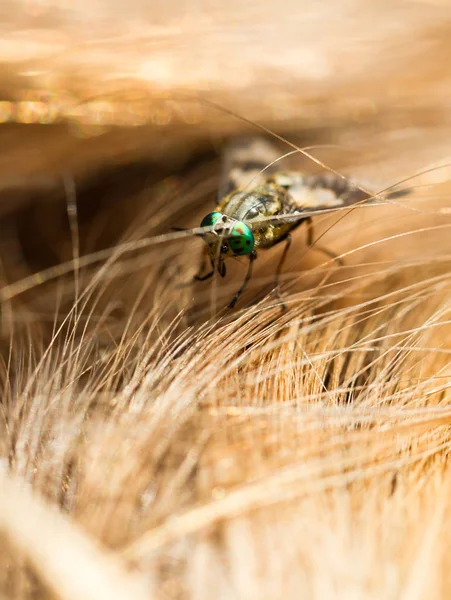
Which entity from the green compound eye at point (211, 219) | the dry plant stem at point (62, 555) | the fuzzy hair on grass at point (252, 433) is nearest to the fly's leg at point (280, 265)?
the fuzzy hair on grass at point (252, 433)

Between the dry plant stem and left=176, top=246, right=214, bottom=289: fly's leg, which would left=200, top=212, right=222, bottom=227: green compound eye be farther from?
the dry plant stem

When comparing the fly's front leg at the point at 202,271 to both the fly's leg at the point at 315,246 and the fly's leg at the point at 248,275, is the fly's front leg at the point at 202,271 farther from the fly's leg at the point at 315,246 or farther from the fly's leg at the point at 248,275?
the fly's leg at the point at 315,246

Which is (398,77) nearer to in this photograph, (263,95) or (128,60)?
(263,95)

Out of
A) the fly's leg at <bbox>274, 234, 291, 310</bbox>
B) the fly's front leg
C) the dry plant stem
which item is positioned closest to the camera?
the dry plant stem

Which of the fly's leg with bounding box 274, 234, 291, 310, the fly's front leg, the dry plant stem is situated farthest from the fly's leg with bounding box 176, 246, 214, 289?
the dry plant stem

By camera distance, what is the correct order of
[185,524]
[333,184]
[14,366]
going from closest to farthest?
[185,524] < [14,366] < [333,184]

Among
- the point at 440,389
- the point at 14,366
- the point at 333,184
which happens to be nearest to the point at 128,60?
the point at 333,184
